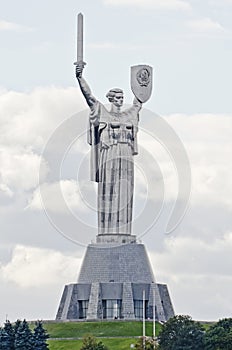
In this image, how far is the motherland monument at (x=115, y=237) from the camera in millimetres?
87625

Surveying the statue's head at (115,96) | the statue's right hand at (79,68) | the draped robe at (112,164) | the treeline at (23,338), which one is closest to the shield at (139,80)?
the statue's head at (115,96)

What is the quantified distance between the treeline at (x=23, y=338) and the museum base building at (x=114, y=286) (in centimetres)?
919

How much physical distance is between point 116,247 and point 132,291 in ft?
9.67

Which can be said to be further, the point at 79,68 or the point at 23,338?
the point at 79,68

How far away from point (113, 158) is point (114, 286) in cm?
803

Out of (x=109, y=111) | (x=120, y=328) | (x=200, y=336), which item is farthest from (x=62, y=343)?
(x=109, y=111)

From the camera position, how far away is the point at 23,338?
256 feet

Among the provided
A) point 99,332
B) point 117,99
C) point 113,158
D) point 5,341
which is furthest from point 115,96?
point 5,341

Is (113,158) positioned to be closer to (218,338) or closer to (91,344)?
(91,344)

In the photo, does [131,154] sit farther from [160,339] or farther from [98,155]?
[160,339]

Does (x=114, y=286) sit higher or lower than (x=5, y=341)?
higher

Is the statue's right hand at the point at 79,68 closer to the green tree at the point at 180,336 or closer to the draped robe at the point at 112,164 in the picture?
the draped robe at the point at 112,164

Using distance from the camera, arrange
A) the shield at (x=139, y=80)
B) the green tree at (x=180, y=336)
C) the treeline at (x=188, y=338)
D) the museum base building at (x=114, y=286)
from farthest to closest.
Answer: the shield at (x=139, y=80)
the museum base building at (x=114, y=286)
the green tree at (x=180, y=336)
the treeline at (x=188, y=338)

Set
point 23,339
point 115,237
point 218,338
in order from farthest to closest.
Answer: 1. point 115,237
2. point 23,339
3. point 218,338
